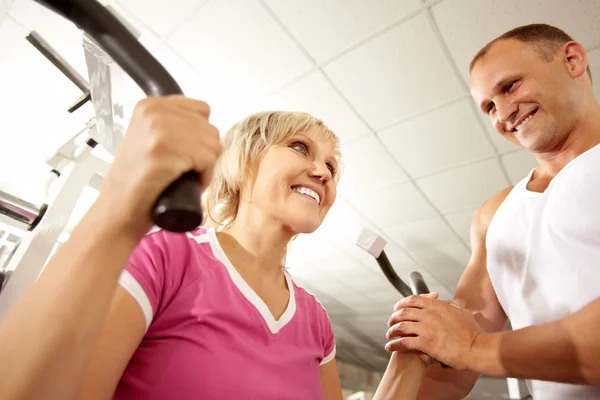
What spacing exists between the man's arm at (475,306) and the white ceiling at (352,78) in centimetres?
100

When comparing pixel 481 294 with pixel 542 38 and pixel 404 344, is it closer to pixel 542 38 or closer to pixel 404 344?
pixel 404 344

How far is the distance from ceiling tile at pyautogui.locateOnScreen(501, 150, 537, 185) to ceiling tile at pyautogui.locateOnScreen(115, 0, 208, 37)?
7.48 feet

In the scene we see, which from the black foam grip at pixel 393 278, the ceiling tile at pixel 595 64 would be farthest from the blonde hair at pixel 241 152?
the ceiling tile at pixel 595 64

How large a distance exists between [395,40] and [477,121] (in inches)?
32.9

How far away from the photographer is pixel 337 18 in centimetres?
172

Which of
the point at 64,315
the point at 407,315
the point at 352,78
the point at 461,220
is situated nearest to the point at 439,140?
the point at 352,78

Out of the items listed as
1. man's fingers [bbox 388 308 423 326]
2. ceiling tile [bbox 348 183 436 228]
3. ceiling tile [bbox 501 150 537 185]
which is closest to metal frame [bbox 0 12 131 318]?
man's fingers [bbox 388 308 423 326]

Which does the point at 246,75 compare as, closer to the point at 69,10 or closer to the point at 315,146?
the point at 315,146

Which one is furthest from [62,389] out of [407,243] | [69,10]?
[407,243]

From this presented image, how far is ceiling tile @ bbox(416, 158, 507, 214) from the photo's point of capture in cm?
255

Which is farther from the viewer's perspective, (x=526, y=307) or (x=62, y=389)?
(x=526, y=307)

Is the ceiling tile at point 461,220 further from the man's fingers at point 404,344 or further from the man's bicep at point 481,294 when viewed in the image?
the man's fingers at point 404,344

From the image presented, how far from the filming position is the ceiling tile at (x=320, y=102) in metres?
2.11

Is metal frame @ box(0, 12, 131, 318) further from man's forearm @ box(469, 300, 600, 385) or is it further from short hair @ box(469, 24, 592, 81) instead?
short hair @ box(469, 24, 592, 81)
